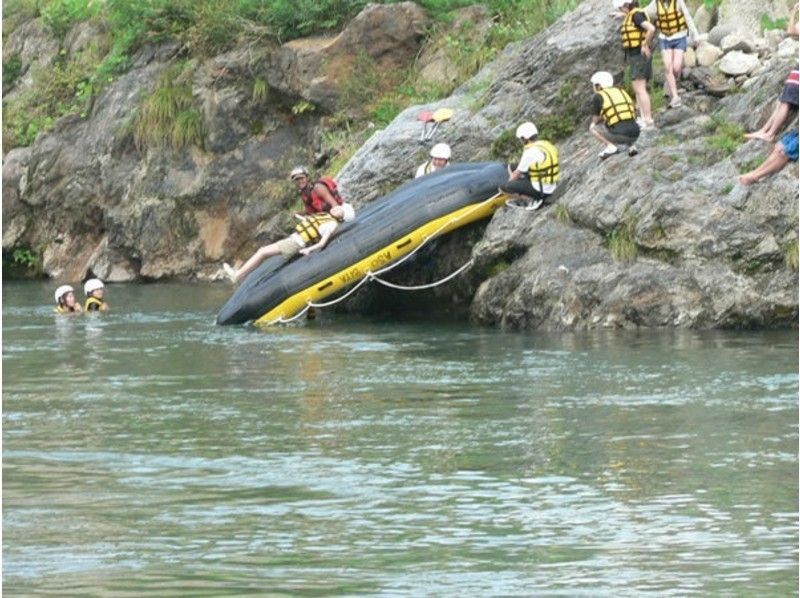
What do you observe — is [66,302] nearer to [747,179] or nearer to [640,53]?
[640,53]

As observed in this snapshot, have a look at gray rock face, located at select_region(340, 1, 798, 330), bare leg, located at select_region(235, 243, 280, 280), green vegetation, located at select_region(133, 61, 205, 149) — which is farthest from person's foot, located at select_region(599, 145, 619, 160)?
green vegetation, located at select_region(133, 61, 205, 149)

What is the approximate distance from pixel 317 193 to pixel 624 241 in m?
4.06

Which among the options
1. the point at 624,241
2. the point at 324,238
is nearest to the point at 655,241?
the point at 624,241

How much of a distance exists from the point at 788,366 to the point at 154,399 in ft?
17.7

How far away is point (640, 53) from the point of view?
78.7 feet

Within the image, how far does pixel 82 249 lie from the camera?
34.2 meters

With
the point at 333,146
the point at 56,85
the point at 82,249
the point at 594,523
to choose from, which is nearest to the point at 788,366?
the point at 594,523

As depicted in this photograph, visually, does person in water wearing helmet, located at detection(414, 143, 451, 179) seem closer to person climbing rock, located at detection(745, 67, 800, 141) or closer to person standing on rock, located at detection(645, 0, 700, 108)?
person standing on rock, located at detection(645, 0, 700, 108)

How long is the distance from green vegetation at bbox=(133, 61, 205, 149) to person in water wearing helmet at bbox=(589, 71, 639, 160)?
10.7 m

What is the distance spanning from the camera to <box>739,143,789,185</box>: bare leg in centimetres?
2103

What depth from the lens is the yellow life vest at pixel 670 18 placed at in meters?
23.7

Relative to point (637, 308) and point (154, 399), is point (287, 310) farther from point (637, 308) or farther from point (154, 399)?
point (154, 399)

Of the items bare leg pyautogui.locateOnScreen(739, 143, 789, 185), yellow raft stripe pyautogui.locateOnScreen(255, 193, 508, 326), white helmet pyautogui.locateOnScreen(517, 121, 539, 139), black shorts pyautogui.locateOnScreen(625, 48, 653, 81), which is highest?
black shorts pyautogui.locateOnScreen(625, 48, 653, 81)

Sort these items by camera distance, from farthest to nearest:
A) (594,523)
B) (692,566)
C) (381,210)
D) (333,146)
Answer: (333,146) < (381,210) < (594,523) < (692,566)
